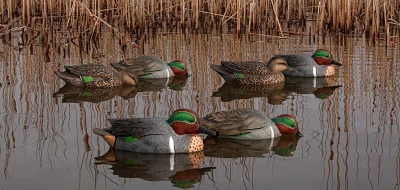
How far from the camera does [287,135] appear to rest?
22.7 feet

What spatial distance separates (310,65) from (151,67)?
240 centimetres

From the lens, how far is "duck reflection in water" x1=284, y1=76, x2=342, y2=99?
9328mm

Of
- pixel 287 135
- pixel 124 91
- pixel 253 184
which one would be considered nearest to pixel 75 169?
pixel 253 184

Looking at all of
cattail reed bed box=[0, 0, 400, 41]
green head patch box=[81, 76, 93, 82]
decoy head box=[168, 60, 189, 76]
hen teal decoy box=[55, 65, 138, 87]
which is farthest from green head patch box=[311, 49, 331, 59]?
green head patch box=[81, 76, 93, 82]

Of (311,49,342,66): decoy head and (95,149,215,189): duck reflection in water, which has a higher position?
(311,49,342,66): decoy head

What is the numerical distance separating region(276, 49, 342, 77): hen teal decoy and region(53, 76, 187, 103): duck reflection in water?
5.54ft

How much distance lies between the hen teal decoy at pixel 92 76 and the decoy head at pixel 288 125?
323cm

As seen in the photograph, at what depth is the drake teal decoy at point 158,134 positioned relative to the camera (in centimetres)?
609

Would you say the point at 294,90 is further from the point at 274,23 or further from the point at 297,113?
the point at 274,23

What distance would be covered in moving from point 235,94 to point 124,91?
1.44 metres

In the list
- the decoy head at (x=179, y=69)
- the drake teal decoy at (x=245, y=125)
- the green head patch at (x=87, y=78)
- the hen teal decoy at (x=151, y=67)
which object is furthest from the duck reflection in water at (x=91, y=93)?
the drake teal decoy at (x=245, y=125)

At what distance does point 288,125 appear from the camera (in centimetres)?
678

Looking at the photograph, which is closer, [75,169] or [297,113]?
[75,169]

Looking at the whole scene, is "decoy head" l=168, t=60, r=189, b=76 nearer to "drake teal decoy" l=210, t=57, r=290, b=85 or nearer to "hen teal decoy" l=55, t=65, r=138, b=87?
"drake teal decoy" l=210, t=57, r=290, b=85
